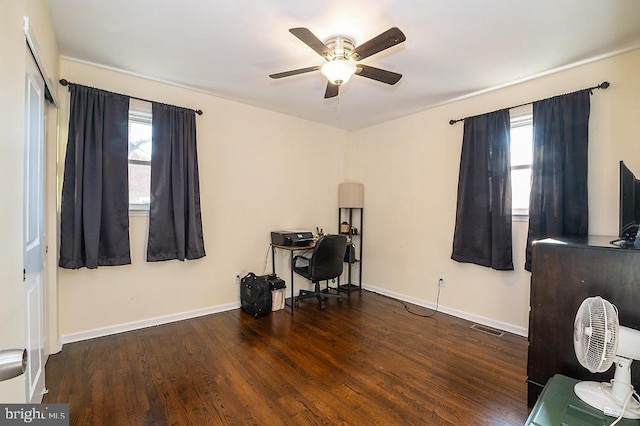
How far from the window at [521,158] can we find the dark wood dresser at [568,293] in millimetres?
1435

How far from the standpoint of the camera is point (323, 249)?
3744mm

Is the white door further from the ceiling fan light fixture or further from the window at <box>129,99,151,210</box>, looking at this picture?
the ceiling fan light fixture

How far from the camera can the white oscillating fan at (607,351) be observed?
138 centimetres

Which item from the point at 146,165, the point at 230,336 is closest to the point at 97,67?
the point at 146,165

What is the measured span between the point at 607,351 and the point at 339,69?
2.23 meters

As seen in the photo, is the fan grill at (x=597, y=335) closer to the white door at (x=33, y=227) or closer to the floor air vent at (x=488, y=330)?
the floor air vent at (x=488, y=330)

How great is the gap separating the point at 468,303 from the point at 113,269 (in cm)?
389

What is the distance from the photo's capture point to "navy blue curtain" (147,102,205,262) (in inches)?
125

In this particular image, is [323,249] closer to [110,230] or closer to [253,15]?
[110,230]

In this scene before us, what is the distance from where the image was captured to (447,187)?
378cm

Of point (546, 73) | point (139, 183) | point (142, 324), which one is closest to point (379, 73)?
point (546, 73)

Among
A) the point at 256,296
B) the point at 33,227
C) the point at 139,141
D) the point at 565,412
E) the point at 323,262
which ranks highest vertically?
the point at 139,141

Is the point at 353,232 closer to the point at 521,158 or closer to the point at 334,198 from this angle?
the point at 334,198

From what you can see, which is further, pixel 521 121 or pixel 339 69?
pixel 521 121
